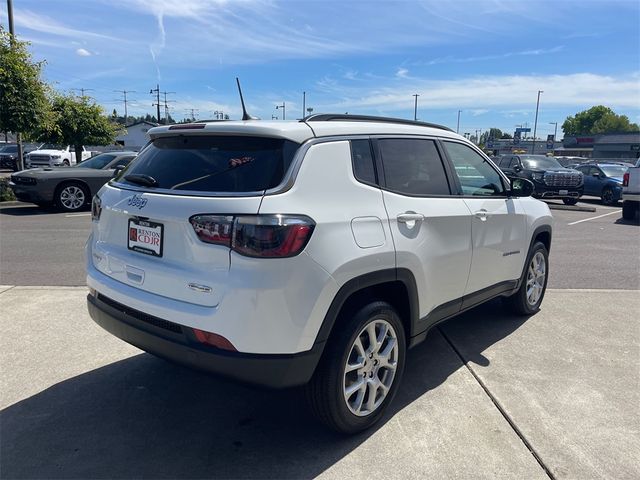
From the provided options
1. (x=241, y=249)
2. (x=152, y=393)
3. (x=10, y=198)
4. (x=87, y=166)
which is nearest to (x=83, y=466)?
(x=152, y=393)

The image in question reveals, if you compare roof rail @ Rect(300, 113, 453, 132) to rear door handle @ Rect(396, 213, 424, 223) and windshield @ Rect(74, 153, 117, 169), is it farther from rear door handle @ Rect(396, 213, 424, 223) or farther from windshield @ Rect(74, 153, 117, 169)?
windshield @ Rect(74, 153, 117, 169)

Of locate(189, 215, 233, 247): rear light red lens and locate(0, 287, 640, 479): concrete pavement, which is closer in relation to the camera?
locate(189, 215, 233, 247): rear light red lens

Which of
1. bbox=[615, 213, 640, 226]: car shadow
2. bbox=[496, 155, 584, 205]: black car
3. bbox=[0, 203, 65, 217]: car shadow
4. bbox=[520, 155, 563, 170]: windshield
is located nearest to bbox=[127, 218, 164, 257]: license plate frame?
bbox=[0, 203, 65, 217]: car shadow

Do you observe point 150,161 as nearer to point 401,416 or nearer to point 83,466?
point 83,466

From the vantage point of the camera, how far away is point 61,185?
12328 millimetres

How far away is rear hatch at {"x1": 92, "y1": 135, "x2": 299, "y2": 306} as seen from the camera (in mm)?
2568

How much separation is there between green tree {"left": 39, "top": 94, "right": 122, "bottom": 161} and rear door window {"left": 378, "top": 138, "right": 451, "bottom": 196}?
20.3 meters

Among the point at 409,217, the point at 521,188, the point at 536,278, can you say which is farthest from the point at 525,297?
the point at 409,217

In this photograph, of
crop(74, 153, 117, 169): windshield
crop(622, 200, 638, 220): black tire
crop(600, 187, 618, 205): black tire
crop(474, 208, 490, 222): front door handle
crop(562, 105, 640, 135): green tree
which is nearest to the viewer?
crop(474, 208, 490, 222): front door handle

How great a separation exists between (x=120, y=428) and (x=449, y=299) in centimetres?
237

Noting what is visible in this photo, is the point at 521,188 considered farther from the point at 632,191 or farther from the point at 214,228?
the point at 632,191

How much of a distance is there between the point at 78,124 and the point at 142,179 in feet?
68.4

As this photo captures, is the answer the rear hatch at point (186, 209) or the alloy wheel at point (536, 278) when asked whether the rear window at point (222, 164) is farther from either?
the alloy wheel at point (536, 278)

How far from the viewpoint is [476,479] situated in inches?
106
